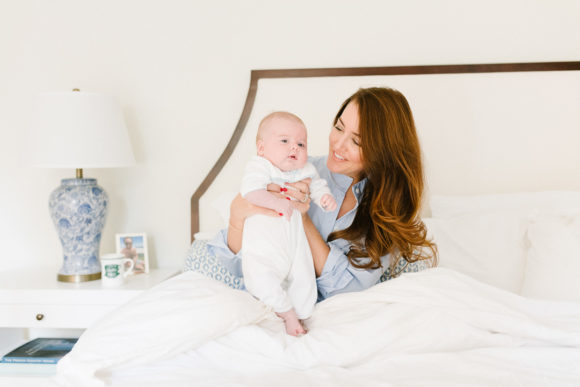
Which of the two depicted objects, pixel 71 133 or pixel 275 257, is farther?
pixel 71 133

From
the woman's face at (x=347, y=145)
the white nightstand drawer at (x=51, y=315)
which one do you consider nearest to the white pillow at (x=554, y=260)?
the woman's face at (x=347, y=145)

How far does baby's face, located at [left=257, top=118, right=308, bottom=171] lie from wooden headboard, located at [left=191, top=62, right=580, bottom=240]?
29.5 inches

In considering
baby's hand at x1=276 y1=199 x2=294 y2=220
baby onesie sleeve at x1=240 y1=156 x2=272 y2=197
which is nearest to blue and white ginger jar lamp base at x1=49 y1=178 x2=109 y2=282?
baby onesie sleeve at x1=240 y1=156 x2=272 y2=197

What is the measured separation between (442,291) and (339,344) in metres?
0.32

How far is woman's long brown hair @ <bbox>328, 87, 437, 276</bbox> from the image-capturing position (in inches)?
61.4

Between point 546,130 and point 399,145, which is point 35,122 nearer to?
point 399,145

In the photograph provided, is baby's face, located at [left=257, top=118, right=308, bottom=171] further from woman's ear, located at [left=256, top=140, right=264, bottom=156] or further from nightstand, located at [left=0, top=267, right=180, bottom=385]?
nightstand, located at [left=0, top=267, right=180, bottom=385]

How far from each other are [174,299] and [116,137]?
1.07 m

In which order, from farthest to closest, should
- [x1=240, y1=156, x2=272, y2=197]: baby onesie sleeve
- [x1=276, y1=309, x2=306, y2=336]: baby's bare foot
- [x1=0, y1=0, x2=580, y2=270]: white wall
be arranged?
1. [x1=0, y1=0, x2=580, y2=270]: white wall
2. [x1=240, y1=156, x2=272, y2=197]: baby onesie sleeve
3. [x1=276, y1=309, x2=306, y2=336]: baby's bare foot

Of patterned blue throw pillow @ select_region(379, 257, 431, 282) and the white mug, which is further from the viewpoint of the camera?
the white mug

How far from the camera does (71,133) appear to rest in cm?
195

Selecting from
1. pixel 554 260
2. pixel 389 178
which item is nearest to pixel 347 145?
pixel 389 178

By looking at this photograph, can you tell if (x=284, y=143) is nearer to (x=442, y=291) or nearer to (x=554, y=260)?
(x=442, y=291)

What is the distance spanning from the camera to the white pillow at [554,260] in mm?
1597
